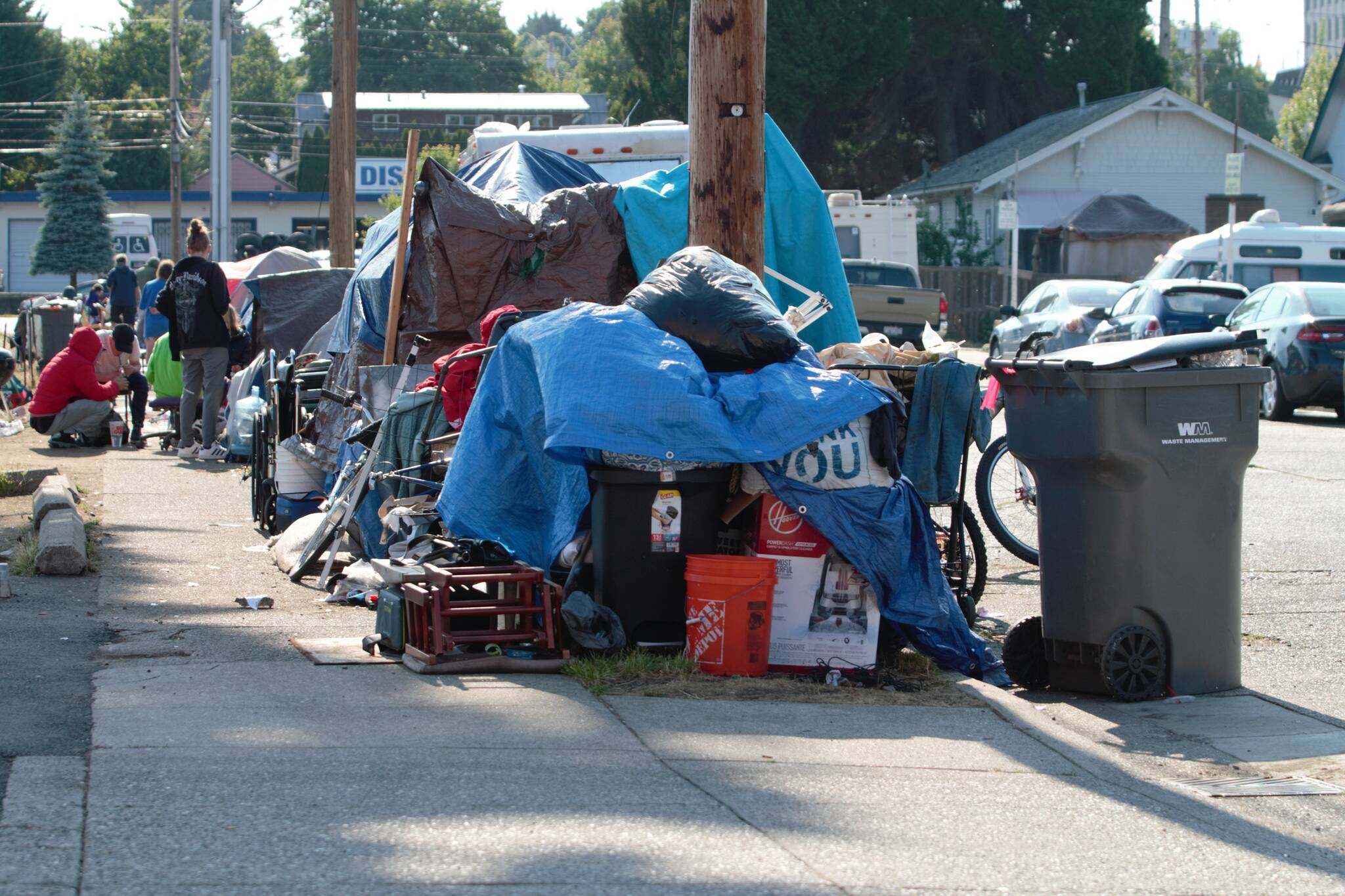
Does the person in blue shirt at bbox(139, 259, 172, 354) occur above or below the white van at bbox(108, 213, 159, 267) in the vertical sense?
below

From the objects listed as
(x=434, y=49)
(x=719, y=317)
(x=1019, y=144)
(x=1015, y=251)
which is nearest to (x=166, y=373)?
(x=719, y=317)

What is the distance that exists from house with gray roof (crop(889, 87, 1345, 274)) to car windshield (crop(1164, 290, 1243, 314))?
21.1 meters

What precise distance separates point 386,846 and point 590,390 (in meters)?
2.50

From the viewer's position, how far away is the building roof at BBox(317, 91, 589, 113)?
225 ft

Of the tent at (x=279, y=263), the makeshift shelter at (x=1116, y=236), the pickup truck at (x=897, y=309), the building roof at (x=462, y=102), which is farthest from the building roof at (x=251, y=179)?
the pickup truck at (x=897, y=309)

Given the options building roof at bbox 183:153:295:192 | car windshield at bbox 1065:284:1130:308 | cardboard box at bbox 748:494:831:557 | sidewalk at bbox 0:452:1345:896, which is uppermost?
building roof at bbox 183:153:295:192

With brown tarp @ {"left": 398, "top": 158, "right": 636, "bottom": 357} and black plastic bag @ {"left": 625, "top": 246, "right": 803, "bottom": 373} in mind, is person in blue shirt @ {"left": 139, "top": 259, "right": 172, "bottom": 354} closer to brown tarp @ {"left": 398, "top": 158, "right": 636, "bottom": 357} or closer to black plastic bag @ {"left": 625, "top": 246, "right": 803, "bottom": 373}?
brown tarp @ {"left": 398, "top": 158, "right": 636, "bottom": 357}

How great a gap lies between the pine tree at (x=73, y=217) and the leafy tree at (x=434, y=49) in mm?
34059

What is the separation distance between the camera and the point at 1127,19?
47.5 meters

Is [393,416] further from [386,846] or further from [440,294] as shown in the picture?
[386,846]

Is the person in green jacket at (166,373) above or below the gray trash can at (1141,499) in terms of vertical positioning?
above

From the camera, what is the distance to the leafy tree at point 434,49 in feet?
306

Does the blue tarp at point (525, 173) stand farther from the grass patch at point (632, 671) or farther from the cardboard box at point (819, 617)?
the grass patch at point (632, 671)

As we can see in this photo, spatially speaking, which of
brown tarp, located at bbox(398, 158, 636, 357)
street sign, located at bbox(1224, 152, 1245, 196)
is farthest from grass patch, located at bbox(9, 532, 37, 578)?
street sign, located at bbox(1224, 152, 1245, 196)
